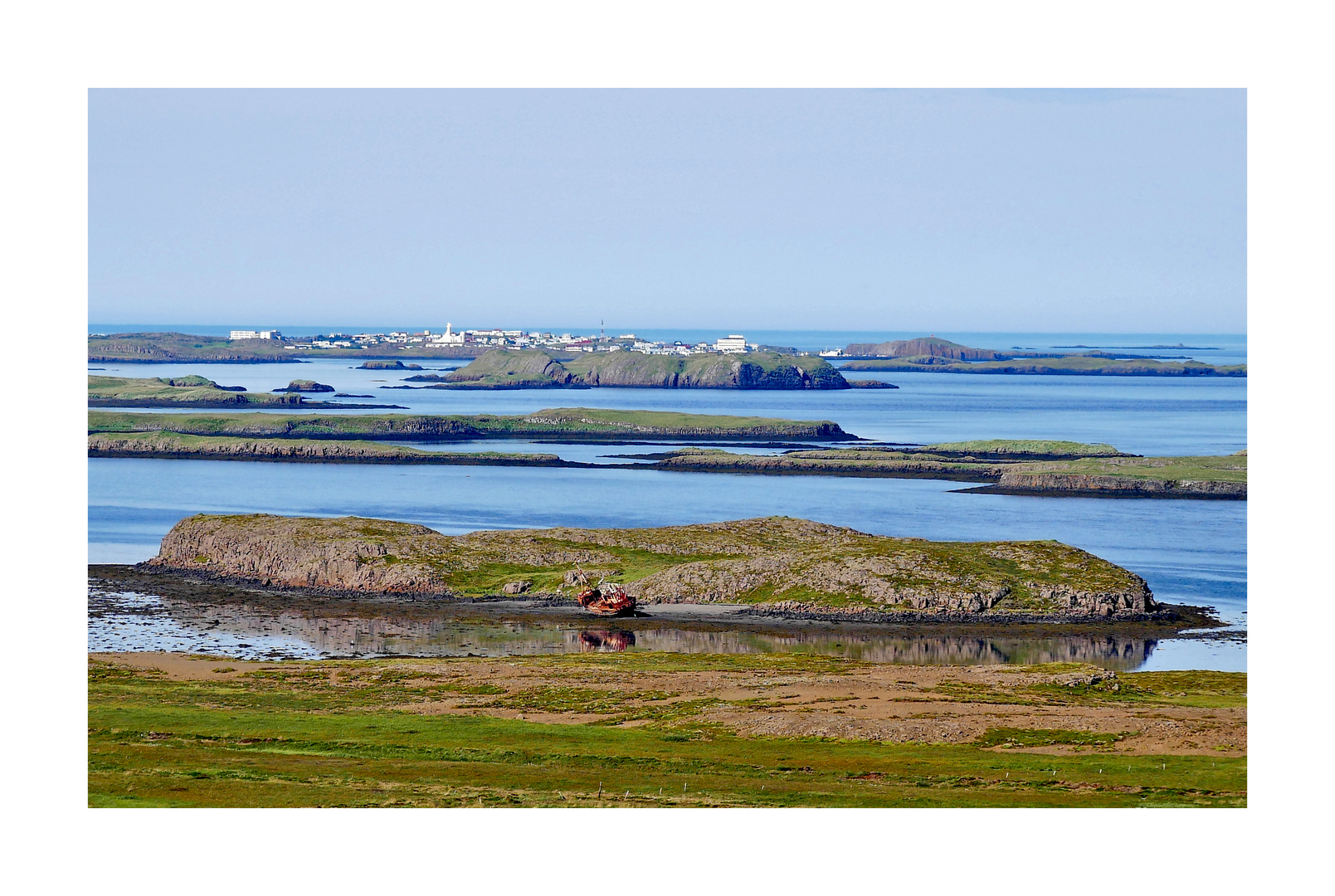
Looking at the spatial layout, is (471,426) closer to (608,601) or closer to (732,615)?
(608,601)

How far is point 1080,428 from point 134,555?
414 ft

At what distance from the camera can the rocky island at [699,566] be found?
206 feet

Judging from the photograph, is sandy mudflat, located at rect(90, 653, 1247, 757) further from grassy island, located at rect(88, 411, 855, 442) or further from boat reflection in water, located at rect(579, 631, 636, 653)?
grassy island, located at rect(88, 411, 855, 442)

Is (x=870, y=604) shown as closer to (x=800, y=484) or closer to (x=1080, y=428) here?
(x=800, y=484)

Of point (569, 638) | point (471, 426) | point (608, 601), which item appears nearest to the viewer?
point (569, 638)

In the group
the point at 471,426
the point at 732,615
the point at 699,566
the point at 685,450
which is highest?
the point at 471,426

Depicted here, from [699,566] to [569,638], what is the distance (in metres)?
11.1

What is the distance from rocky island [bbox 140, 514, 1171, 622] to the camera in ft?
206

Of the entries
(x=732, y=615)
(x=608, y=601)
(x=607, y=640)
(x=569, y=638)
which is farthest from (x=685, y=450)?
(x=607, y=640)

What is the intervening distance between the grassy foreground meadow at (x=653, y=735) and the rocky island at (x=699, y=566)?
1379 centimetres

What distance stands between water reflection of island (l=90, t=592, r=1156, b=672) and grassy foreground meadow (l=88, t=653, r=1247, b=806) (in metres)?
5.46

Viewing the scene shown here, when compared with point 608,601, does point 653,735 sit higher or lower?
higher

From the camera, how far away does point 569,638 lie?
2253 inches

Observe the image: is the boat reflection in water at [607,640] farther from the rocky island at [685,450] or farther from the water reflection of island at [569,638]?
the rocky island at [685,450]
